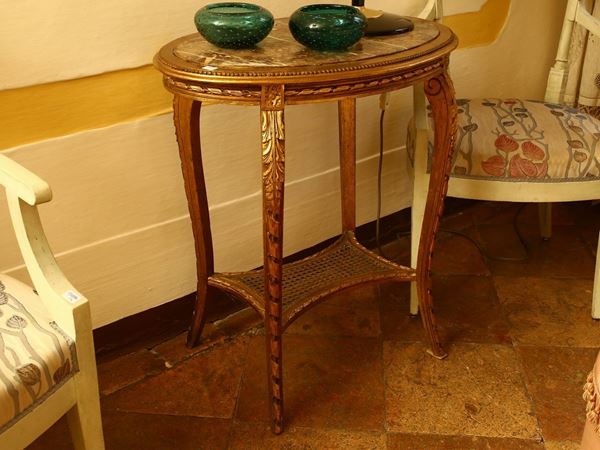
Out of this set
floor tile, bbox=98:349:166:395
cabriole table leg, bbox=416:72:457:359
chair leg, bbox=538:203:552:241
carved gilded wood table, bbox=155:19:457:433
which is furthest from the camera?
chair leg, bbox=538:203:552:241

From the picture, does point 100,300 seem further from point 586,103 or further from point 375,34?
point 586,103

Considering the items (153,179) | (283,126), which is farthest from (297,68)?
(153,179)

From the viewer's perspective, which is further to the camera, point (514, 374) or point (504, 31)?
point (504, 31)

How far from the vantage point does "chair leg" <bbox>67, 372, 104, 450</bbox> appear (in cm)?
107

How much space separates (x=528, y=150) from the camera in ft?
5.43

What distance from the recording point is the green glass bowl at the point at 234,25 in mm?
1222

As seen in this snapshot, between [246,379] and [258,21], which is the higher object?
[258,21]

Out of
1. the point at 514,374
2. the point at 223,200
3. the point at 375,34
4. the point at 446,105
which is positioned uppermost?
the point at 375,34

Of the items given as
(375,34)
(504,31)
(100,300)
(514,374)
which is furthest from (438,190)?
(504,31)

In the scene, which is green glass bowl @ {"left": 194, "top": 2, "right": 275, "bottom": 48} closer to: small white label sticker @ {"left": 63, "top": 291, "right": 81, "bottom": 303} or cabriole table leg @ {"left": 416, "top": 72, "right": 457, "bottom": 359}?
cabriole table leg @ {"left": 416, "top": 72, "right": 457, "bottom": 359}

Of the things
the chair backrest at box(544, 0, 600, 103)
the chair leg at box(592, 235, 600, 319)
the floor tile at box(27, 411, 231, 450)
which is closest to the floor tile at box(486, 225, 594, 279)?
the chair leg at box(592, 235, 600, 319)

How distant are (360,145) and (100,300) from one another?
0.90 m

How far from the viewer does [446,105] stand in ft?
4.66

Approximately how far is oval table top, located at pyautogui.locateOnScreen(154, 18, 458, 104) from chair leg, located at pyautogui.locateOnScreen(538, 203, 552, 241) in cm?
108
